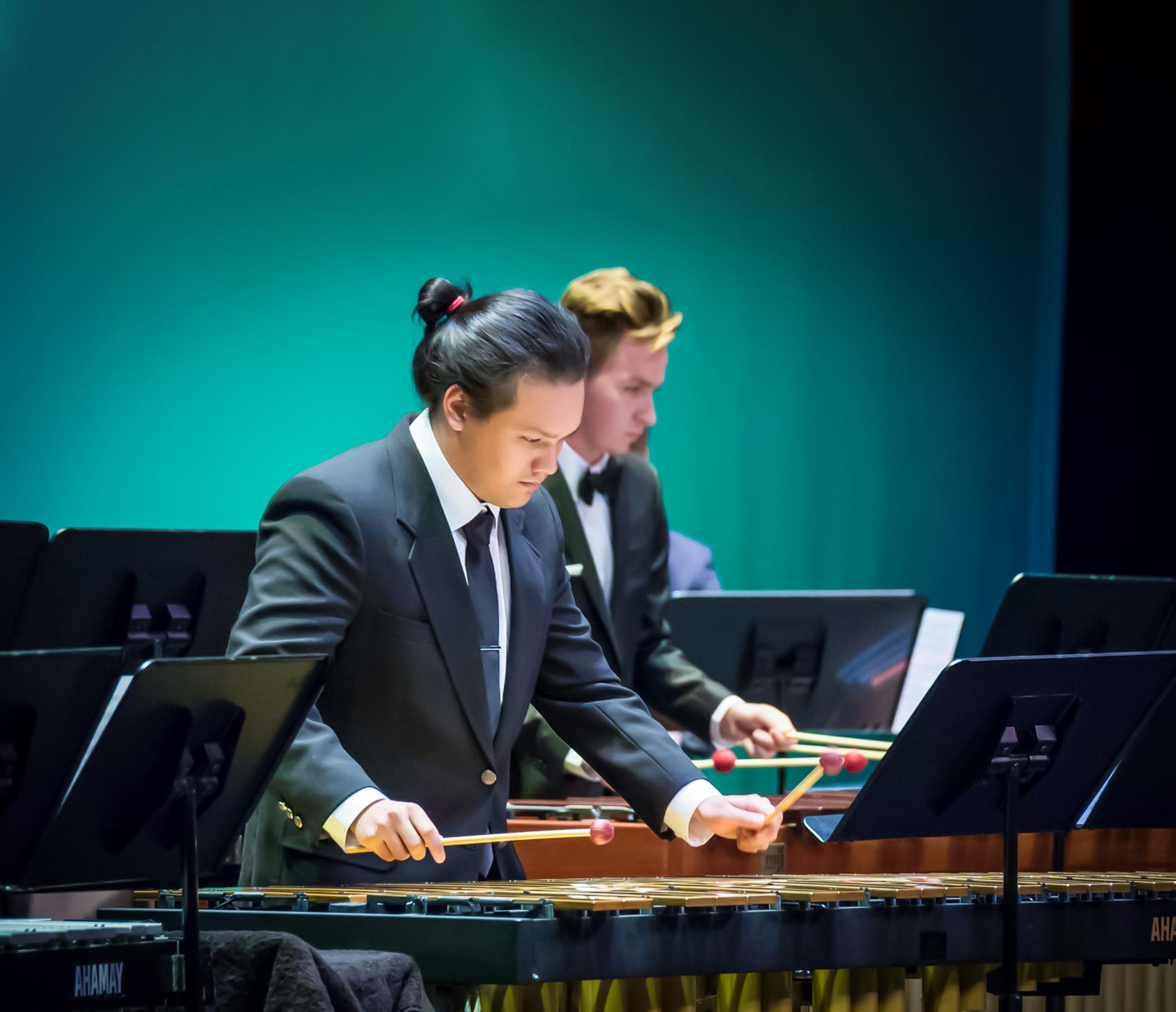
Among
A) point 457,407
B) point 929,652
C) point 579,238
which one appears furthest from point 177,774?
point 579,238

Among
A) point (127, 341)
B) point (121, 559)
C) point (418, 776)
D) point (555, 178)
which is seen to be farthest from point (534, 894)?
point (555, 178)

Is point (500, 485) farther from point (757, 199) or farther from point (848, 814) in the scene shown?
point (757, 199)

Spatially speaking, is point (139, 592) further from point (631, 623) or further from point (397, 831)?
point (631, 623)

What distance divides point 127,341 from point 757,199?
93.4 inches

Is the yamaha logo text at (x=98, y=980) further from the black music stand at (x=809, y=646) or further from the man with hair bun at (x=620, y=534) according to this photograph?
the black music stand at (x=809, y=646)

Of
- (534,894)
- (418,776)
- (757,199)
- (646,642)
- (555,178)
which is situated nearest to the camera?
(534,894)

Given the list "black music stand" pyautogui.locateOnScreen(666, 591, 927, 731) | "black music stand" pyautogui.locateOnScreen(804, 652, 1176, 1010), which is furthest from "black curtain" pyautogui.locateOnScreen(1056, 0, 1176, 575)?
"black music stand" pyautogui.locateOnScreen(804, 652, 1176, 1010)

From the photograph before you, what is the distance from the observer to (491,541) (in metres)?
2.75

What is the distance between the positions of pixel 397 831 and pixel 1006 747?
0.86m

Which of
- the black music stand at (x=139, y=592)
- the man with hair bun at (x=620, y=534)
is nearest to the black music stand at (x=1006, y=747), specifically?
the man with hair bun at (x=620, y=534)

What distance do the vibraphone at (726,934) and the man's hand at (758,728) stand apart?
744 mm

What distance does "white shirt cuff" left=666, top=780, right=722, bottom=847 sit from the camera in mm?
2709

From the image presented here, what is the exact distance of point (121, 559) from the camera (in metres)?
3.00

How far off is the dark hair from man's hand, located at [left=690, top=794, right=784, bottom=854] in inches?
27.7
